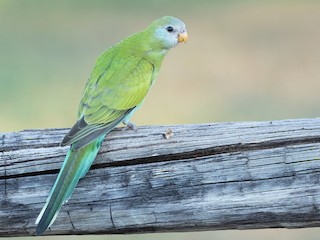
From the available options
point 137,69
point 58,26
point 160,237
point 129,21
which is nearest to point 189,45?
point 129,21

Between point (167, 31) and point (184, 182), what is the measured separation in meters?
1.40

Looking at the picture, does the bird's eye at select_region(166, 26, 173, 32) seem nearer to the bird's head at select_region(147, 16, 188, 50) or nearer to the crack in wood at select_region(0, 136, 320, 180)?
the bird's head at select_region(147, 16, 188, 50)

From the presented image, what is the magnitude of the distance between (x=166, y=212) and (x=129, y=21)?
1478 centimetres

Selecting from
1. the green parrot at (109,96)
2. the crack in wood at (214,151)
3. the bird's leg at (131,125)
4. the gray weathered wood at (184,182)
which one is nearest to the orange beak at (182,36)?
the green parrot at (109,96)

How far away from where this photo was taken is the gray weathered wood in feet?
10.6

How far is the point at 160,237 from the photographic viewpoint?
794cm

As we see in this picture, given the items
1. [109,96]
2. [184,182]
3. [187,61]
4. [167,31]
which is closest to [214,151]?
[184,182]

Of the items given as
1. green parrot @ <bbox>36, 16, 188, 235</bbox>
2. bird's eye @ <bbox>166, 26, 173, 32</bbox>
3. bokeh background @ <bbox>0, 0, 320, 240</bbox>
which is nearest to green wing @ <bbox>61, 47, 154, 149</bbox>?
green parrot @ <bbox>36, 16, 188, 235</bbox>

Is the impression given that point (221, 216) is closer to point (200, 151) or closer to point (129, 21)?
point (200, 151)

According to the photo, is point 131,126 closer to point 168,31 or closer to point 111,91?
point 111,91

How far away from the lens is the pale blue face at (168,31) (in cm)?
448

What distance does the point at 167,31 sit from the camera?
4.54 meters

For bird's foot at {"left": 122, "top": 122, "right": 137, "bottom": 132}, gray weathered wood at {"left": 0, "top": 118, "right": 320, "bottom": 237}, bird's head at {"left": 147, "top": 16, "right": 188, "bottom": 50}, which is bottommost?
gray weathered wood at {"left": 0, "top": 118, "right": 320, "bottom": 237}

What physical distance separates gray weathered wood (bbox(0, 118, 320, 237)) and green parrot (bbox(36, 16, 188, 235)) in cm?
8
